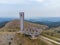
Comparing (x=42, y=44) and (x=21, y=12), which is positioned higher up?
(x=21, y=12)

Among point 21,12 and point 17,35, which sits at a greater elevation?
point 21,12

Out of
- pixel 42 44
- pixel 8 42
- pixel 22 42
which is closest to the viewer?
pixel 42 44

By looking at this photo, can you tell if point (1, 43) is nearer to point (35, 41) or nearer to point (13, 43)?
point (13, 43)

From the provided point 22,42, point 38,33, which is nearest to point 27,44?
point 22,42

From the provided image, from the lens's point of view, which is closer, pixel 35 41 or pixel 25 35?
pixel 35 41

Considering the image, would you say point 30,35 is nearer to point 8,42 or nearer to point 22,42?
point 22,42

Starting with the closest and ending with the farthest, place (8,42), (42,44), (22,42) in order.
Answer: (42,44) < (22,42) < (8,42)

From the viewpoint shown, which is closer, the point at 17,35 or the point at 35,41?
the point at 35,41

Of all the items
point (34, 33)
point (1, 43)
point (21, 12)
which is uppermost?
point (21, 12)

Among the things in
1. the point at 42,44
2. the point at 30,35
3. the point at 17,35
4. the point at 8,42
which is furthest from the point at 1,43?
the point at 42,44
